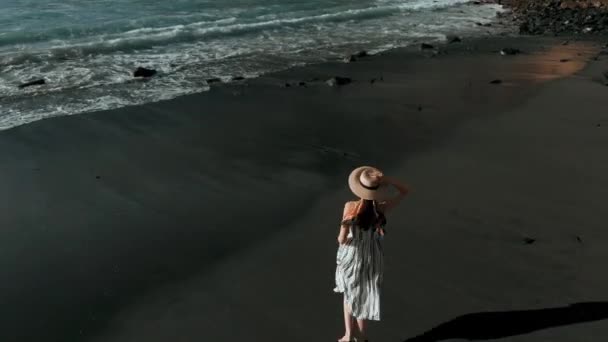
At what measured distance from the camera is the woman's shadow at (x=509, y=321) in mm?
5285

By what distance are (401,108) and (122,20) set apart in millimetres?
16615

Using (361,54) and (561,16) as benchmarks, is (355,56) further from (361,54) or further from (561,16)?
(561,16)

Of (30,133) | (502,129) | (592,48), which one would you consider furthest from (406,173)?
(592,48)

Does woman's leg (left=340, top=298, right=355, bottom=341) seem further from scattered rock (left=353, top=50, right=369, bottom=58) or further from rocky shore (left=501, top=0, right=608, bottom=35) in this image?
rocky shore (left=501, top=0, right=608, bottom=35)

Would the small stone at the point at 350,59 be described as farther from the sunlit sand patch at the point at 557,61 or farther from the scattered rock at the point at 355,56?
the sunlit sand patch at the point at 557,61

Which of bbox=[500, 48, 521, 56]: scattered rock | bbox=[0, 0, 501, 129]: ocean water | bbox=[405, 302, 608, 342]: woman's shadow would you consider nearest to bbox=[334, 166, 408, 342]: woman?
bbox=[405, 302, 608, 342]: woman's shadow

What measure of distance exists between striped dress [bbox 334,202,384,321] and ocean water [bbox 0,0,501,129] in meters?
9.99

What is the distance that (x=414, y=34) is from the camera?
22750 mm

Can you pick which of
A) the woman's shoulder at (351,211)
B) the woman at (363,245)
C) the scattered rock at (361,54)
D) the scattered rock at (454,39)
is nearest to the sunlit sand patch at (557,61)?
the scattered rock at (454,39)

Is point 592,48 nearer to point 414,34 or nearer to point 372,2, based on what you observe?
point 414,34

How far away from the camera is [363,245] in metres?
4.65

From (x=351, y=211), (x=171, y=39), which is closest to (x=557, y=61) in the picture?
(x=171, y=39)

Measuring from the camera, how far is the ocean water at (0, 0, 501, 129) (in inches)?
563

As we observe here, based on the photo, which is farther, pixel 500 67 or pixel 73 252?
pixel 500 67
